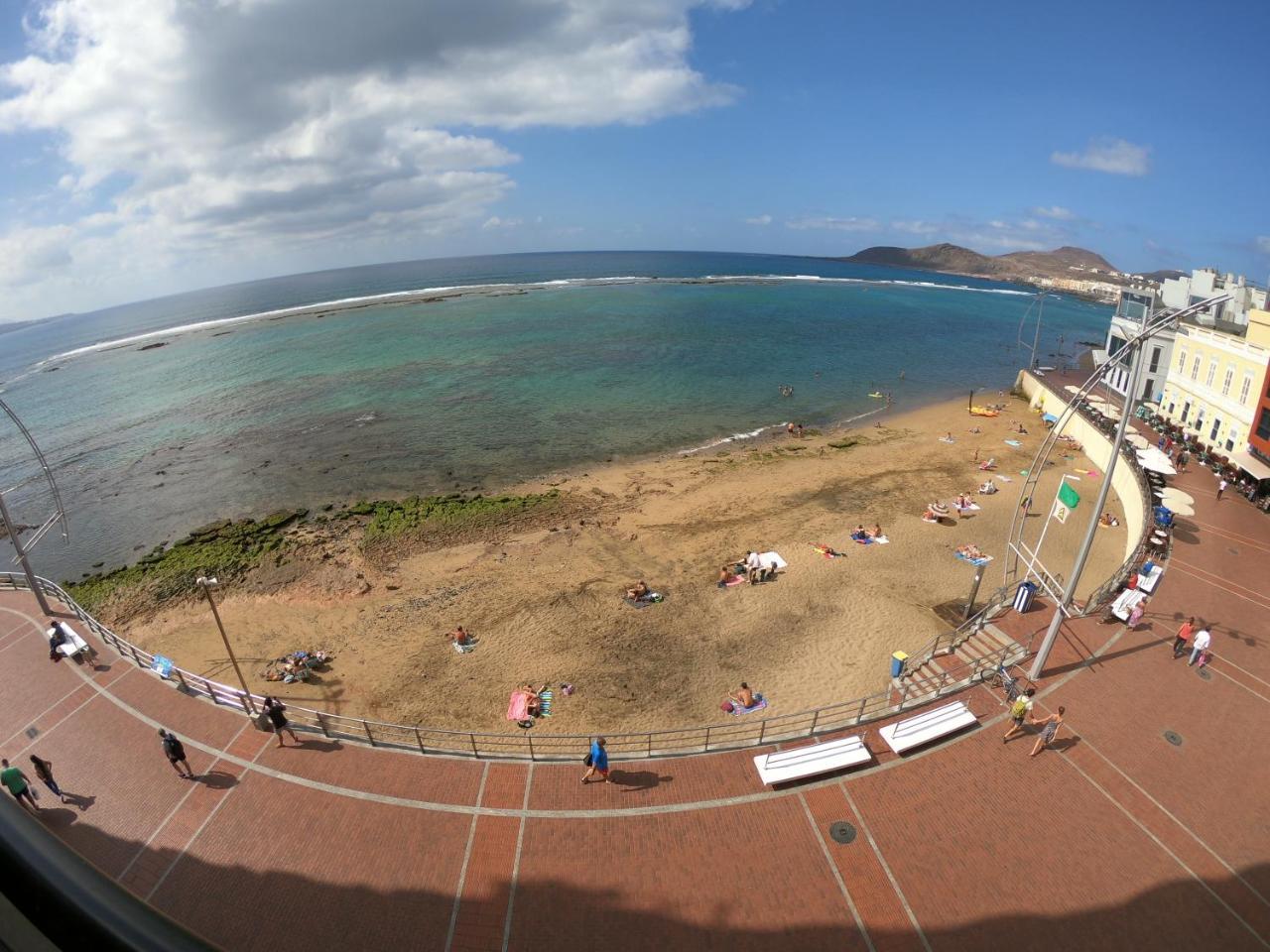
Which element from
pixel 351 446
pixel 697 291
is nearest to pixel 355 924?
pixel 351 446

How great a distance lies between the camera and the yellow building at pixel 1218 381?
27.7 meters

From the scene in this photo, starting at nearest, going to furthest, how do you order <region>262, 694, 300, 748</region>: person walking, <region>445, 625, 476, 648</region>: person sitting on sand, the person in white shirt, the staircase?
<region>262, 694, 300, 748</region>: person walking, the person in white shirt, the staircase, <region>445, 625, 476, 648</region>: person sitting on sand

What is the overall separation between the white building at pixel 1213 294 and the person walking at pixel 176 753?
47.7 meters

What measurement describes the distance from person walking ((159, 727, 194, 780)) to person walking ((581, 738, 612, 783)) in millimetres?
9528

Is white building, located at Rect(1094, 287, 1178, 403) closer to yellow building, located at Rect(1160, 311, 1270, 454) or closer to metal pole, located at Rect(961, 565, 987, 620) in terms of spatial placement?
yellow building, located at Rect(1160, 311, 1270, 454)

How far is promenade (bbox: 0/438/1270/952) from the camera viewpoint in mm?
11430

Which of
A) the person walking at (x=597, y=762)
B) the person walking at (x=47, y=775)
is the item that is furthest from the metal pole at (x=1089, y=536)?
the person walking at (x=47, y=775)

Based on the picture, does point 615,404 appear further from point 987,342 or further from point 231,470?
point 987,342

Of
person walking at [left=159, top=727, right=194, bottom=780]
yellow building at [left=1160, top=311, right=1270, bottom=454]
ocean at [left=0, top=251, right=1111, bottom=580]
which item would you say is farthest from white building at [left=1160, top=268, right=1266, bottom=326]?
person walking at [left=159, top=727, right=194, bottom=780]

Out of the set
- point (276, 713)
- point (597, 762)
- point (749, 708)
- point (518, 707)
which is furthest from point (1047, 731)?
point (276, 713)

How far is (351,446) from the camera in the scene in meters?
44.8

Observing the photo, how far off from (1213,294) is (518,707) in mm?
50118

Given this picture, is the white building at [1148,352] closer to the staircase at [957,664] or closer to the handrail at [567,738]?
the staircase at [957,664]

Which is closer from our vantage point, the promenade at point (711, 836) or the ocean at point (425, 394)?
the promenade at point (711, 836)
